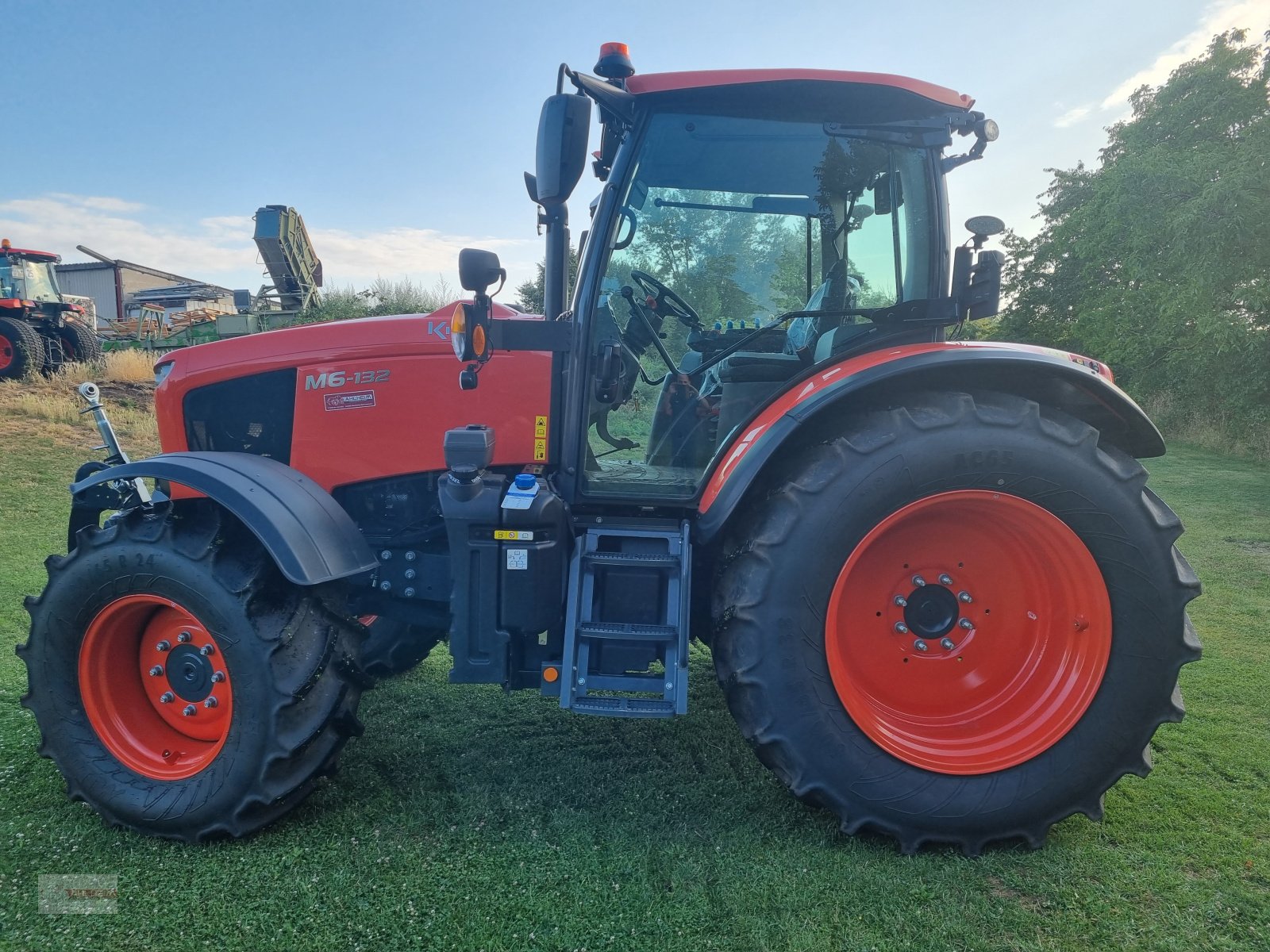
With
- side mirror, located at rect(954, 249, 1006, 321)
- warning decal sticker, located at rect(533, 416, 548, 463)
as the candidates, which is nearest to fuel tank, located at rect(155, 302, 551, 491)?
warning decal sticker, located at rect(533, 416, 548, 463)

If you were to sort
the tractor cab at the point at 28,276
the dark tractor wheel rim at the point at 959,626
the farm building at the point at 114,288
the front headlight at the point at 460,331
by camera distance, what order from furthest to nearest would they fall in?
the farm building at the point at 114,288, the tractor cab at the point at 28,276, the front headlight at the point at 460,331, the dark tractor wheel rim at the point at 959,626

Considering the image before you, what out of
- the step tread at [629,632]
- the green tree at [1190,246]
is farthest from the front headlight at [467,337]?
the green tree at [1190,246]

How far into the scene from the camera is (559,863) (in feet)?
7.15

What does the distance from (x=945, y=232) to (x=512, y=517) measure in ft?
5.80

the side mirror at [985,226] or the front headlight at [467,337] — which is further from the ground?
the side mirror at [985,226]

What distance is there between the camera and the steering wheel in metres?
2.63

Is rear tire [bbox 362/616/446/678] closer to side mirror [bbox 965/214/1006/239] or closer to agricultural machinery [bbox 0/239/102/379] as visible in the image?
side mirror [bbox 965/214/1006/239]

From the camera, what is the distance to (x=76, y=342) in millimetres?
13641

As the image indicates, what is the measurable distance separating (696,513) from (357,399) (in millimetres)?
1336

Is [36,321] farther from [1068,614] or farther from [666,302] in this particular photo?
[1068,614]

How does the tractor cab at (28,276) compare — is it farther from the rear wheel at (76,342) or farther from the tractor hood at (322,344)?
the tractor hood at (322,344)

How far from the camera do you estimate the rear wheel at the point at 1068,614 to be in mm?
2205

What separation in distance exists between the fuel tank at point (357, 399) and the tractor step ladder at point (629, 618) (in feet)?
1.68

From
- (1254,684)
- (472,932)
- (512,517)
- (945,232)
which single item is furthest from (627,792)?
(1254,684)
